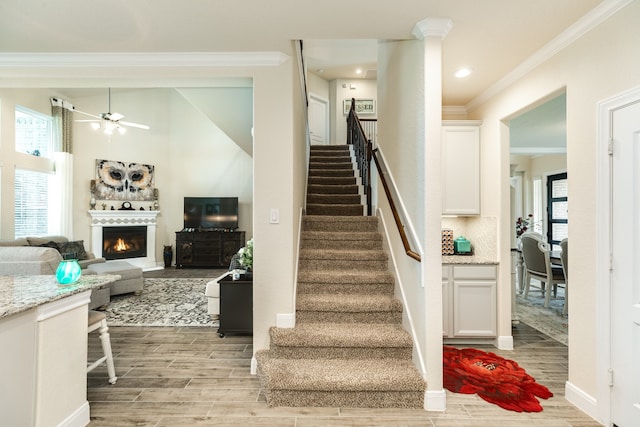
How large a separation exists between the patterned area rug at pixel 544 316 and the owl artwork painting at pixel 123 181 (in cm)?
843

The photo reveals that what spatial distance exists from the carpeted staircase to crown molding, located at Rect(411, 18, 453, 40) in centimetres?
211

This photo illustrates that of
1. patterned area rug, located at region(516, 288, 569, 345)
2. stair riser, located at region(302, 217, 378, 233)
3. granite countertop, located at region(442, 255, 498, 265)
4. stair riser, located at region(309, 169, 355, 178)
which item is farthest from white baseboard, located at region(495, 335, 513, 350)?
stair riser, located at region(309, 169, 355, 178)

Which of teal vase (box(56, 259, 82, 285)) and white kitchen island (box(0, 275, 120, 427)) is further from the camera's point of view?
teal vase (box(56, 259, 82, 285))

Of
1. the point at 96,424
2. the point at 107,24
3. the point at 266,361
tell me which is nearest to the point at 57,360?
the point at 96,424

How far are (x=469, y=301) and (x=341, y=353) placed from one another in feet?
5.40

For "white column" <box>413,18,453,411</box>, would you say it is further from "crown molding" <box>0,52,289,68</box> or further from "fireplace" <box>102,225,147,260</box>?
"fireplace" <box>102,225,147,260</box>

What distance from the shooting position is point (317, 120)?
866cm

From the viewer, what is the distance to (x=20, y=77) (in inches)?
113

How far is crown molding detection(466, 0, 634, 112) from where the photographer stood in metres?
2.12

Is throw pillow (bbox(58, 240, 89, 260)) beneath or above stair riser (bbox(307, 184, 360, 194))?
beneath

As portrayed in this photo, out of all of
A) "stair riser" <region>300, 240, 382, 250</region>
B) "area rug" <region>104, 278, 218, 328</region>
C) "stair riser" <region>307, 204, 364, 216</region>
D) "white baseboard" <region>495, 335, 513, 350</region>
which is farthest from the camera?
"stair riser" <region>307, 204, 364, 216</region>

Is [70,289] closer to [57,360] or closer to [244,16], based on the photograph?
[57,360]

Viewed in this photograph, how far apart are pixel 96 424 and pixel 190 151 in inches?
302

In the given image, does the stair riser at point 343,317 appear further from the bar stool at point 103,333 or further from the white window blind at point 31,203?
the white window blind at point 31,203
